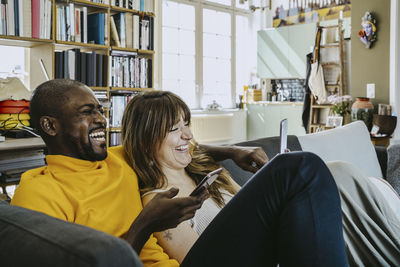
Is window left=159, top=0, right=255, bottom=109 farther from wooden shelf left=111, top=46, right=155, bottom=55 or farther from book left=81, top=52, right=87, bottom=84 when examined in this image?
book left=81, top=52, right=87, bottom=84

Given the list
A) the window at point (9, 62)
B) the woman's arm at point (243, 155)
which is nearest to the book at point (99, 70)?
the window at point (9, 62)

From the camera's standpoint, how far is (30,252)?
2.19ft

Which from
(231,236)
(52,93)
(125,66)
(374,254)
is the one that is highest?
(125,66)

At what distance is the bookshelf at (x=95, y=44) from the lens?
10.6ft

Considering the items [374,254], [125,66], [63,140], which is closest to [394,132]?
[125,66]

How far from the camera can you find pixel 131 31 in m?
3.87

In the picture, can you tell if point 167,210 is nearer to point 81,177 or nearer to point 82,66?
point 81,177

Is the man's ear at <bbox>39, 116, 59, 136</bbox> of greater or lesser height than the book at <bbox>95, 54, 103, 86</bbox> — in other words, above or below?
below

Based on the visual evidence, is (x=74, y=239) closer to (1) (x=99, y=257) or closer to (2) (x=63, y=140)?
(1) (x=99, y=257)

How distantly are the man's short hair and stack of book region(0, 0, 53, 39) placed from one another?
206cm

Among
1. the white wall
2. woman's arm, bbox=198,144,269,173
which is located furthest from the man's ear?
the white wall

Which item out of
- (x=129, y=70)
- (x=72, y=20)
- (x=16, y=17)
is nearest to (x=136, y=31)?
(x=129, y=70)

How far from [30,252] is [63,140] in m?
0.63

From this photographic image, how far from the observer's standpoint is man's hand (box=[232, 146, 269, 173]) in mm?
1720
